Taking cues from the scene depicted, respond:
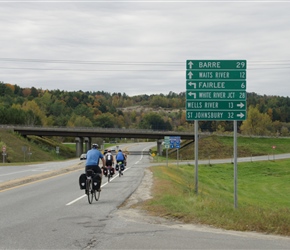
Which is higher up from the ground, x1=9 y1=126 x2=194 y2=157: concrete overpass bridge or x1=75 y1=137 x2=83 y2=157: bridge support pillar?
x1=9 y1=126 x2=194 y2=157: concrete overpass bridge

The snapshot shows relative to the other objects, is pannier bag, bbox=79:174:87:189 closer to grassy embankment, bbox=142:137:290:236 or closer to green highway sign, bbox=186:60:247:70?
grassy embankment, bbox=142:137:290:236

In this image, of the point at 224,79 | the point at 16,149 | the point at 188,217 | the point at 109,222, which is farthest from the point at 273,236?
the point at 16,149

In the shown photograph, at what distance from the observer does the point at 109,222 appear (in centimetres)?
1173

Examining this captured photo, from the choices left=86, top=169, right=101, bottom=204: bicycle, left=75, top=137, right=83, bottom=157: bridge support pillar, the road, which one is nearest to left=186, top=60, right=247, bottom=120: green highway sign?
left=86, top=169, right=101, bottom=204: bicycle

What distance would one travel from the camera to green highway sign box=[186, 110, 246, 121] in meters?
15.2

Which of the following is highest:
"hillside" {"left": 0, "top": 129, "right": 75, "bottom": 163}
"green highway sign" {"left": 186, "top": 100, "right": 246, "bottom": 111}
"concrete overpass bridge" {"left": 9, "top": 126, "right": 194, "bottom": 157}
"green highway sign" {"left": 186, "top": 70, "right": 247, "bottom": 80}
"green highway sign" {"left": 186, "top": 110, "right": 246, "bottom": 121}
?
"green highway sign" {"left": 186, "top": 70, "right": 247, "bottom": 80}

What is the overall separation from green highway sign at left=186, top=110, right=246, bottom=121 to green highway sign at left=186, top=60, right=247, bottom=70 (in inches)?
55.6

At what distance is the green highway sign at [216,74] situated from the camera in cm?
1549

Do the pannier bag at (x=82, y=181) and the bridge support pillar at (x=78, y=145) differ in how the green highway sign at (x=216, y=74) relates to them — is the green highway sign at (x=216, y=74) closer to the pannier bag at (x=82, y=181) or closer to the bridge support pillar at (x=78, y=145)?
the pannier bag at (x=82, y=181)

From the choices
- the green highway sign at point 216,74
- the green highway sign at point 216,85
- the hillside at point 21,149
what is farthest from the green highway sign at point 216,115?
the hillside at point 21,149

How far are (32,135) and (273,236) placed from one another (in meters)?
106

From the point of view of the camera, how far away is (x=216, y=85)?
16078 mm

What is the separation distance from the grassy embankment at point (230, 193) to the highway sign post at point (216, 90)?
2310 millimetres

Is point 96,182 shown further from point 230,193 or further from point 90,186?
point 230,193
